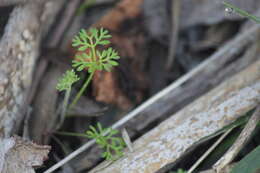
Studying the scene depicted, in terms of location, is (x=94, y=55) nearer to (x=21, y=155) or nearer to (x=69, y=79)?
(x=69, y=79)

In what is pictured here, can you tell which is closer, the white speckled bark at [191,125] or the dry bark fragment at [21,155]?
the dry bark fragment at [21,155]

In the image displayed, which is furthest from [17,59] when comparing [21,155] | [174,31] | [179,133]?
[174,31]

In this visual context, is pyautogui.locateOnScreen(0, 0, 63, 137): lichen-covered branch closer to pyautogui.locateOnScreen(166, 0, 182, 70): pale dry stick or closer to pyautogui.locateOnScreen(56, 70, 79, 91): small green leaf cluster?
pyautogui.locateOnScreen(56, 70, 79, 91): small green leaf cluster

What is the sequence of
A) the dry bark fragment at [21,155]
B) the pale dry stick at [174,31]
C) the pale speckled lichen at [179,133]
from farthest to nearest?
1. the pale dry stick at [174,31]
2. the pale speckled lichen at [179,133]
3. the dry bark fragment at [21,155]

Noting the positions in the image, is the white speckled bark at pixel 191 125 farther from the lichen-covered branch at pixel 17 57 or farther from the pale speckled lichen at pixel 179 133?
the lichen-covered branch at pixel 17 57

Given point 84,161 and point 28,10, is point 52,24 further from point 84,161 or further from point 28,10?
point 84,161

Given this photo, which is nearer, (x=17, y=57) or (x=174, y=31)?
(x=17, y=57)

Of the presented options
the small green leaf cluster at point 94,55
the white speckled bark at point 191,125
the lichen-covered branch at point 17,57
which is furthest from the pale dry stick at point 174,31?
the small green leaf cluster at point 94,55
